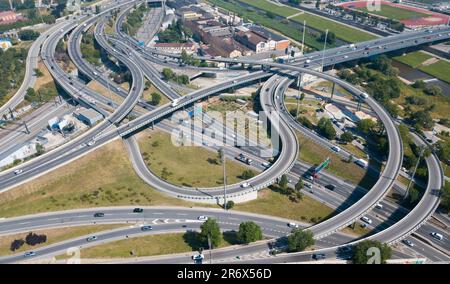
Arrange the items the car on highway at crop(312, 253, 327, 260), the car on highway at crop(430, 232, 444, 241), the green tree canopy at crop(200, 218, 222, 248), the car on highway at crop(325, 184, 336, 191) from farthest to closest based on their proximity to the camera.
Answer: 1. the car on highway at crop(325, 184, 336, 191)
2. the car on highway at crop(430, 232, 444, 241)
3. the green tree canopy at crop(200, 218, 222, 248)
4. the car on highway at crop(312, 253, 327, 260)

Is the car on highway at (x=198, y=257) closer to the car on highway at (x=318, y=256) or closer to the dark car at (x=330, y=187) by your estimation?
the car on highway at (x=318, y=256)

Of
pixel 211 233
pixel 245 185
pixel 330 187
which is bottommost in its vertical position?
pixel 330 187

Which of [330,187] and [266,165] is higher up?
[266,165]

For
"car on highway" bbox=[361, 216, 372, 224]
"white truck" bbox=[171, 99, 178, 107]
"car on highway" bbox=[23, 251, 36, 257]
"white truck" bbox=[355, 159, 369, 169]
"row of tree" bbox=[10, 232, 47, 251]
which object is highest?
"white truck" bbox=[171, 99, 178, 107]

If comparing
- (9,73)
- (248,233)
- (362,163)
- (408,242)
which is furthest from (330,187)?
(9,73)

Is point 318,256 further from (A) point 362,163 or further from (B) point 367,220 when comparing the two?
(A) point 362,163

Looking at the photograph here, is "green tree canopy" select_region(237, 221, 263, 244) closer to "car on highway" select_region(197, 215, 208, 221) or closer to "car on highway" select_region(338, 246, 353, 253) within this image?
"car on highway" select_region(197, 215, 208, 221)

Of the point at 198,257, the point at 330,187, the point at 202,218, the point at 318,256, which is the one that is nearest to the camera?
the point at 318,256

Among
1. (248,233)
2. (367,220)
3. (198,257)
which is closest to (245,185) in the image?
(248,233)

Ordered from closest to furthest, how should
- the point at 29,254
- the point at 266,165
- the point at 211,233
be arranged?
the point at 211,233 < the point at 29,254 < the point at 266,165

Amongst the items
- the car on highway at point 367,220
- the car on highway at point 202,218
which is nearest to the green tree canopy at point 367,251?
the car on highway at point 367,220

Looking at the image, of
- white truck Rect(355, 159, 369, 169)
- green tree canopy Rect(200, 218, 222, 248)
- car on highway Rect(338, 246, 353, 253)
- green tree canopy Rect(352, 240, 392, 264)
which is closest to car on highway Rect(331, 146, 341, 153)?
white truck Rect(355, 159, 369, 169)

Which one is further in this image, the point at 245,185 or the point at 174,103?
the point at 174,103
